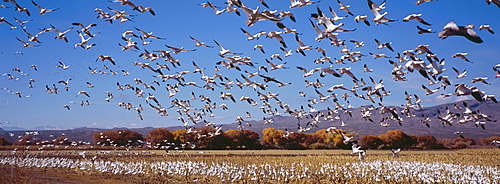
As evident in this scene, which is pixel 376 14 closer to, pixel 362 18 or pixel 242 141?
pixel 362 18

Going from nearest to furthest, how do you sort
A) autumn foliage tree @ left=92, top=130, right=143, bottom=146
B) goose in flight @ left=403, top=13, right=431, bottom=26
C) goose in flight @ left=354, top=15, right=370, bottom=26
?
goose in flight @ left=403, top=13, right=431, bottom=26 → goose in flight @ left=354, top=15, right=370, bottom=26 → autumn foliage tree @ left=92, top=130, right=143, bottom=146

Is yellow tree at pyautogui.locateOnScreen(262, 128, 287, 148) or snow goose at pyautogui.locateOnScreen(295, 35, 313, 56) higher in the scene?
snow goose at pyautogui.locateOnScreen(295, 35, 313, 56)

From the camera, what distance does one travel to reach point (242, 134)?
273ft

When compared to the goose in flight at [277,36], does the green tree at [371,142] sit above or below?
below

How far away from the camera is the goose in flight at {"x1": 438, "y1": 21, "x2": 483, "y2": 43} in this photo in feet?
28.0

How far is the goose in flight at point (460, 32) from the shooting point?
855 cm

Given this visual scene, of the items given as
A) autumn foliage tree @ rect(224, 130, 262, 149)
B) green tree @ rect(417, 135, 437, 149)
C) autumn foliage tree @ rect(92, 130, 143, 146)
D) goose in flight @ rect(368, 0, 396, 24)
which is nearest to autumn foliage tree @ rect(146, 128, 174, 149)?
autumn foliage tree @ rect(92, 130, 143, 146)

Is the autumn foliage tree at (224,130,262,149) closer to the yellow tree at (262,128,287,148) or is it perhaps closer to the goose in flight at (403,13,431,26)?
the yellow tree at (262,128,287,148)

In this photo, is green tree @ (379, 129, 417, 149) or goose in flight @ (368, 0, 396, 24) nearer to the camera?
goose in flight @ (368, 0, 396, 24)

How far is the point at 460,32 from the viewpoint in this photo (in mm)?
9055

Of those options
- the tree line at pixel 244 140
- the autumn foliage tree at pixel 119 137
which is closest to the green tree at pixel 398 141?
the tree line at pixel 244 140

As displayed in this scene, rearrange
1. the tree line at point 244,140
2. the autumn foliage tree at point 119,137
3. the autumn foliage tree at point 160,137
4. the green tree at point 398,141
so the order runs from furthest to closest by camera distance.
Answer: the green tree at point 398,141 < the autumn foliage tree at point 119,137 < the autumn foliage tree at point 160,137 < the tree line at point 244,140

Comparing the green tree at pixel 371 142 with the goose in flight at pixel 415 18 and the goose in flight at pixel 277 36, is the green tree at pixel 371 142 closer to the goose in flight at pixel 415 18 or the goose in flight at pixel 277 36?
the goose in flight at pixel 277 36

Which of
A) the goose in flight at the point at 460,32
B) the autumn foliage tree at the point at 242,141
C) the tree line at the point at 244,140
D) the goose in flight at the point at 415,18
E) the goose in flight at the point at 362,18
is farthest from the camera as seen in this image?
the autumn foliage tree at the point at 242,141
